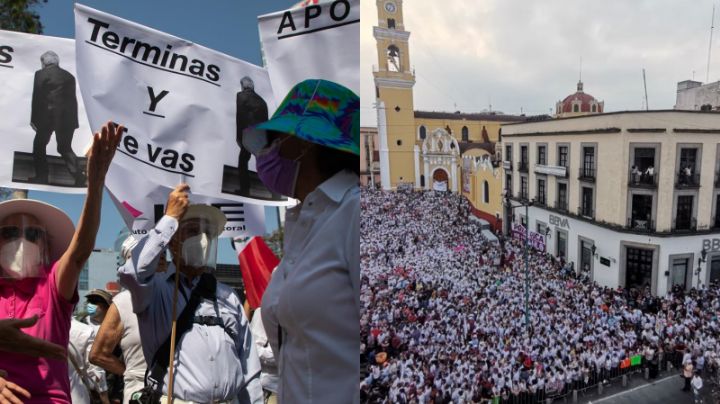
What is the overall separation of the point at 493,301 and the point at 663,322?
2.06 feet

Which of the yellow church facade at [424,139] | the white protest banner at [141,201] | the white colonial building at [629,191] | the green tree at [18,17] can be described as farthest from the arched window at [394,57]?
the green tree at [18,17]

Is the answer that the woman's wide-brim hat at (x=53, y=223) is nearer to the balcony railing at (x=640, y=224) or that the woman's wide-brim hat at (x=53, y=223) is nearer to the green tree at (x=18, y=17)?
the green tree at (x=18, y=17)

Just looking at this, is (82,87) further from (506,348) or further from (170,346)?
(506,348)

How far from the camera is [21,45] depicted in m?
1.89

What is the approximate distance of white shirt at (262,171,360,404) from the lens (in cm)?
90

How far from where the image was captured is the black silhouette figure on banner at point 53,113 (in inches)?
75.2

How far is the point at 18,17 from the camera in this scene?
217cm

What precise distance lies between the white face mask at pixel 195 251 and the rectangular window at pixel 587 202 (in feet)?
4.58

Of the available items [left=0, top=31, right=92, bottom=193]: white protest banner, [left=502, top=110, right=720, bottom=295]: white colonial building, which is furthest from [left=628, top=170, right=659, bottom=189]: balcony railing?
[left=0, top=31, right=92, bottom=193]: white protest banner

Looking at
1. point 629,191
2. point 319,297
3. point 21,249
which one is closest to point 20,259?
point 21,249

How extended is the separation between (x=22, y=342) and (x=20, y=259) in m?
0.26

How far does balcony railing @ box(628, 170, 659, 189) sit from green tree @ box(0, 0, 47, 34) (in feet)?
8.39

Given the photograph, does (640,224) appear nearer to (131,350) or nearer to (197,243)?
(197,243)

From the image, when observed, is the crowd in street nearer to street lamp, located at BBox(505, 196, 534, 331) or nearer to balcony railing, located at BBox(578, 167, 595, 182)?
street lamp, located at BBox(505, 196, 534, 331)
